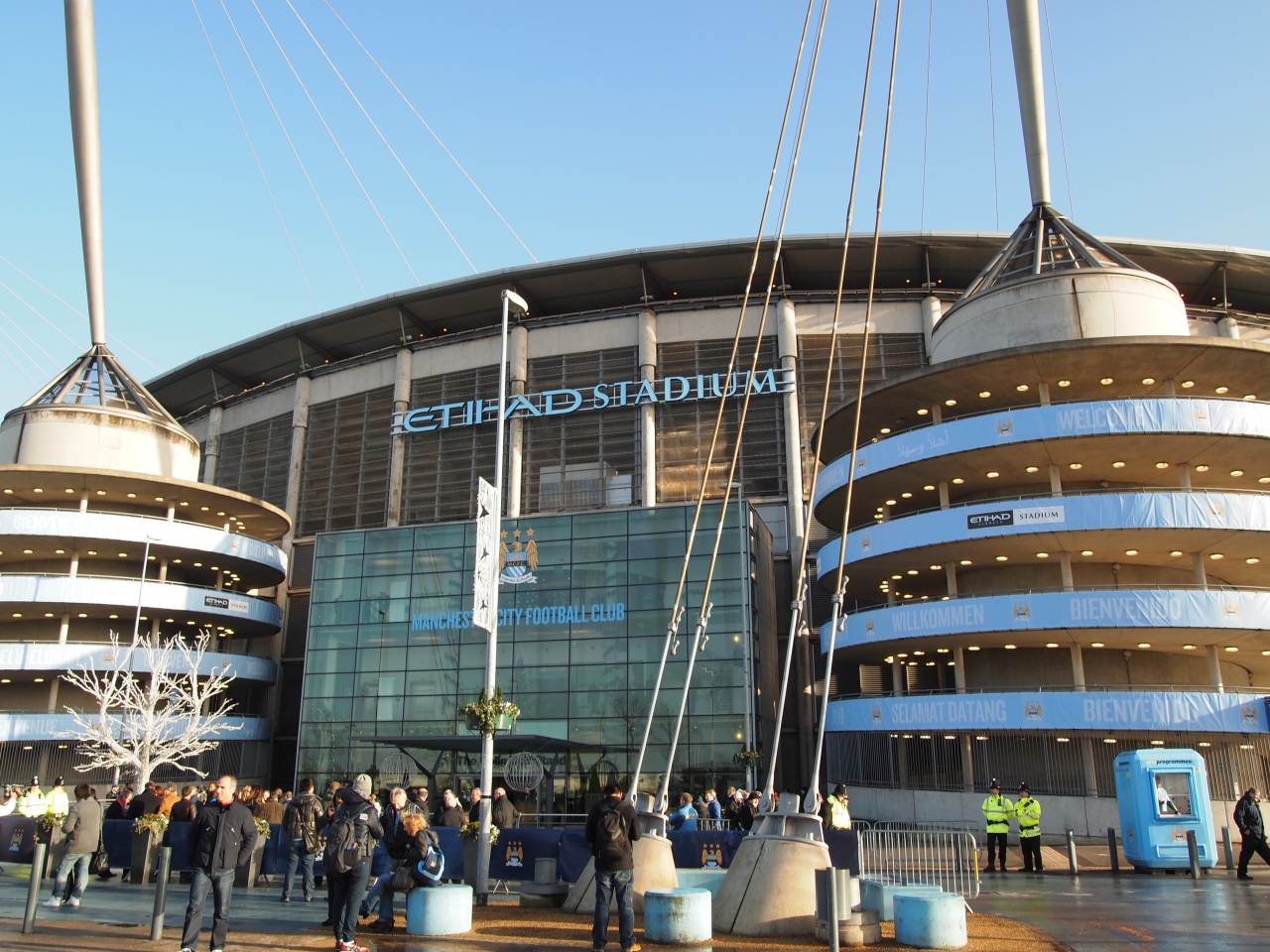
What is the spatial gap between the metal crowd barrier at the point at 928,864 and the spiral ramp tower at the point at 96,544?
33.7m

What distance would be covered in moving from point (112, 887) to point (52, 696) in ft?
103

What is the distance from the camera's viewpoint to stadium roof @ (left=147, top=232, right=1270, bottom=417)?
51.0m

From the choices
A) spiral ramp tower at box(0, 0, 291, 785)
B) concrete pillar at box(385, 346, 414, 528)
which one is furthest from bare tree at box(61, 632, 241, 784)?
concrete pillar at box(385, 346, 414, 528)

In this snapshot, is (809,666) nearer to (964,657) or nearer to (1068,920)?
(964,657)

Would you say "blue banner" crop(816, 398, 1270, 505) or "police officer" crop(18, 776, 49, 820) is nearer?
"police officer" crop(18, 776, 49, 820)

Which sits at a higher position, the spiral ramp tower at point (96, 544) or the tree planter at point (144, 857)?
the spiral ramp tower at point (96, 544)

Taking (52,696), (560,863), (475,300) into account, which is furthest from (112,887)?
(475,300)

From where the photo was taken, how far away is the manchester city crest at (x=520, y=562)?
141 ft

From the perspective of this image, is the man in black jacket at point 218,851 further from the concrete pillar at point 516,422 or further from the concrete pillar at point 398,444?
the concrete pillar at point 398,444

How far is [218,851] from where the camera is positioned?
10820 millimetres

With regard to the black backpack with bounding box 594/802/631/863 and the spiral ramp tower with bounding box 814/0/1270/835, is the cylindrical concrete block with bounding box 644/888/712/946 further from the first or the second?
the spiral ramp tower with bounding box 814/0/1270/835

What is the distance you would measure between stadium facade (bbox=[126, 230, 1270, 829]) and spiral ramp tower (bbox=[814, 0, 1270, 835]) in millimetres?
133

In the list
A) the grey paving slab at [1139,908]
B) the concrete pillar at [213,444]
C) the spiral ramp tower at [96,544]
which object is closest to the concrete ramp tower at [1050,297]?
the grey paving slab at [1139,908]

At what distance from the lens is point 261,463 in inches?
2414
